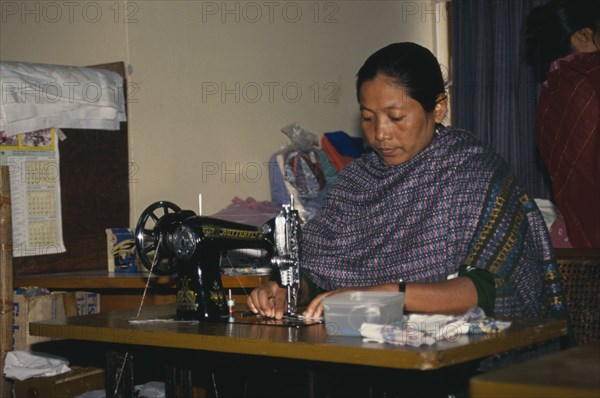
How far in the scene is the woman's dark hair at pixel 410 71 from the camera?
245cm

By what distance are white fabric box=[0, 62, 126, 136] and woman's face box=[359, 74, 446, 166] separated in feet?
5.05

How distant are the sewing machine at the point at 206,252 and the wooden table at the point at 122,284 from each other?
61 cm

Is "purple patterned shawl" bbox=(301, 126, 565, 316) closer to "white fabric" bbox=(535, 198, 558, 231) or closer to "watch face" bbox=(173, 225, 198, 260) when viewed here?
"watch face" bbox=(173, 225, 198, 260)

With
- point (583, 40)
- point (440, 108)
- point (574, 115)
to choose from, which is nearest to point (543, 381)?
point (440, 108)

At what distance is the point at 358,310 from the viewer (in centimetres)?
191

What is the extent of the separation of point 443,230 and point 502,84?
2142 mm

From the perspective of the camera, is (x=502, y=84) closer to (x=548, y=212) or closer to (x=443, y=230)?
(x=548, y=212)

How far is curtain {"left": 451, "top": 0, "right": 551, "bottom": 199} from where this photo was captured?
4293mm

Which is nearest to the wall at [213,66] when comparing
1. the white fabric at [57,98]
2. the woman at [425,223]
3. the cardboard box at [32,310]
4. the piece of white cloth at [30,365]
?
the white fabric at [57,98]

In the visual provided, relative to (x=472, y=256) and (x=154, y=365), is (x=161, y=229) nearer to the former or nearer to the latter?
(x=472, y=256)

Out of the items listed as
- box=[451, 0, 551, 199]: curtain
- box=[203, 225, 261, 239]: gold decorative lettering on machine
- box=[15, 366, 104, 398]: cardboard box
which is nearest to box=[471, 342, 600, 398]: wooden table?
box=[203, 225, 261, 239]: gold decorative lettering on machine

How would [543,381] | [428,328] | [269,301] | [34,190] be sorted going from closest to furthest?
1. [543,381]
2. [428,328]
3. [269,301]
4. [34,190]

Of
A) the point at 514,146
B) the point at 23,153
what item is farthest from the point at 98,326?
the point at 514,146

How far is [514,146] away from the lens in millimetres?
4332
